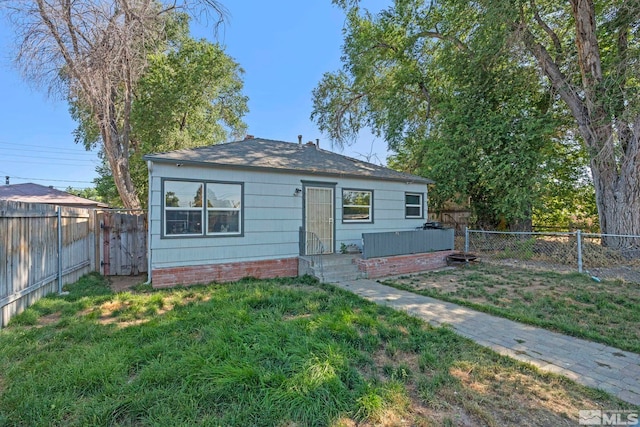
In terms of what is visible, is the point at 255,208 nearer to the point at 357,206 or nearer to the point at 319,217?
the point at 319,217

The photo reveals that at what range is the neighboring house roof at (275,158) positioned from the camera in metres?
6.79

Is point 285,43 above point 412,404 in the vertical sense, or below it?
above

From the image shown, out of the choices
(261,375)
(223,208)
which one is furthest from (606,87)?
(261,375)

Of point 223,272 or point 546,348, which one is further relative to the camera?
point 223,272

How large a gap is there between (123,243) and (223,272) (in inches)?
120

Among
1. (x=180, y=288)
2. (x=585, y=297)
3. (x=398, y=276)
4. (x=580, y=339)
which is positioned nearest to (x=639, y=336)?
(x=580, y=339)

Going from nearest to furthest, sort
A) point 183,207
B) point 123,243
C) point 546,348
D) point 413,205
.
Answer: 1. point 546,348
2. point 183,207
3. point 123,243
4. point 413,205

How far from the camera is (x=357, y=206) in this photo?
9.16m

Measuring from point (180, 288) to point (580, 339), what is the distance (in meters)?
6.85

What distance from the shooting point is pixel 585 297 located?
5613 mm

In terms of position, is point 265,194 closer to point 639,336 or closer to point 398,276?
point 398,276

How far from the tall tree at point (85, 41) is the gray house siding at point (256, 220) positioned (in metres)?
5.04

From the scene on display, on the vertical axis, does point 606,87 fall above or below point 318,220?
above

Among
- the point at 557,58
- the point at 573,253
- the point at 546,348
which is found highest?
the point at 557,58
